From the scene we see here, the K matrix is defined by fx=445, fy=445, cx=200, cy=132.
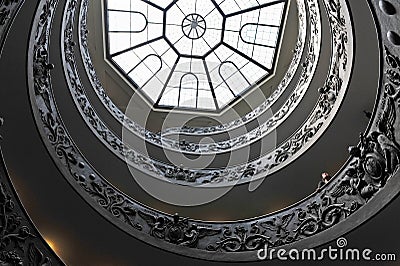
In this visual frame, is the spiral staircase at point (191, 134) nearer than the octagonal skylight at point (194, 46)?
Yes

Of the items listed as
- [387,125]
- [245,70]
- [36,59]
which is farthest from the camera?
[245,70]

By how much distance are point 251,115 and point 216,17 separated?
9.41 feet

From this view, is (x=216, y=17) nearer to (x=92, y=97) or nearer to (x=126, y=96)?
(x=126, y=96)

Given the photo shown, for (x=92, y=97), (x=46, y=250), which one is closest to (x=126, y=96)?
(x=92, y=97)

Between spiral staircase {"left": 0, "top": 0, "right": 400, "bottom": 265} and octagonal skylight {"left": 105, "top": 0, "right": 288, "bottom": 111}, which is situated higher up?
octagonal skylight {"left": 105, "top": 0, "right": 288, "bottom": 111}

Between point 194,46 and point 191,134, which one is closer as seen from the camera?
point 194,46

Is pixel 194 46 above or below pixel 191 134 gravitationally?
above

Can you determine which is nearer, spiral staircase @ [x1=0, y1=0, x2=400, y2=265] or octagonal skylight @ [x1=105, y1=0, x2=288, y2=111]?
spiral staircase @ [x1=0, y1=0, x2=400, y2=265]

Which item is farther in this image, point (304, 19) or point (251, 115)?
point (251, 115)

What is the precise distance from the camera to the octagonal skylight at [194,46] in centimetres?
1190

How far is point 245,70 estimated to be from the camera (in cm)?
1302

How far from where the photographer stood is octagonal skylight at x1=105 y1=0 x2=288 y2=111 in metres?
11.9

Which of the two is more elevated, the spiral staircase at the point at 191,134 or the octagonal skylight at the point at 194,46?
the octagonal skylight at the point at 194,46

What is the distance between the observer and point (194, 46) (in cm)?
1264
